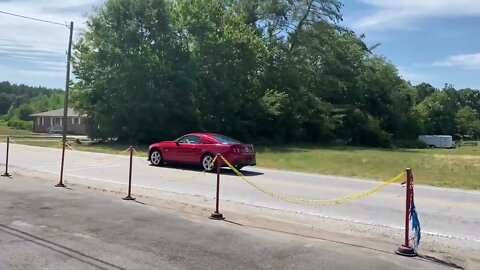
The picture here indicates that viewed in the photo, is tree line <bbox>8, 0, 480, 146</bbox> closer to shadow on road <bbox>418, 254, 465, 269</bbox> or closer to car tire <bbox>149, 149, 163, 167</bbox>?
car tire <bbox>149, 149, 163, 167</bbox>

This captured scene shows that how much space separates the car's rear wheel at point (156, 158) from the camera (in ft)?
71.3

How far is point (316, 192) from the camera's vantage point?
14805 millimetres

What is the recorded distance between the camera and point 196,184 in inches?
618

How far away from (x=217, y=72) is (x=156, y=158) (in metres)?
20.4

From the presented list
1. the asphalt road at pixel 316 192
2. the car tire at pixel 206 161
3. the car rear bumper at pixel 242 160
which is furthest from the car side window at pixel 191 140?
the car rear bumper at pixel 242 160

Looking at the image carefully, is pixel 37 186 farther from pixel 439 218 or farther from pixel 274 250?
pixel 439 218

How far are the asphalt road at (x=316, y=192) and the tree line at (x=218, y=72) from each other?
16150 millimetres

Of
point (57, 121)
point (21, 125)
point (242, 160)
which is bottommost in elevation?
point (242, 160)

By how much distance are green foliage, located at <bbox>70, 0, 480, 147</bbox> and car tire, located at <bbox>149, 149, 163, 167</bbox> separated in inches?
640

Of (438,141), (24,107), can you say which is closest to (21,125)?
(24,107)

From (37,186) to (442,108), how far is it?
379 feet

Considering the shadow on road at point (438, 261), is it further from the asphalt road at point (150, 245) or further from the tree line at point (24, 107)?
the tree line at point (24, 107)

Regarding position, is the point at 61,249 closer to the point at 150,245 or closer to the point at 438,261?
the point at 150,245

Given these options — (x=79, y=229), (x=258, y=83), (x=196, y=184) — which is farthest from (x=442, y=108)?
(x=79, y=229)
